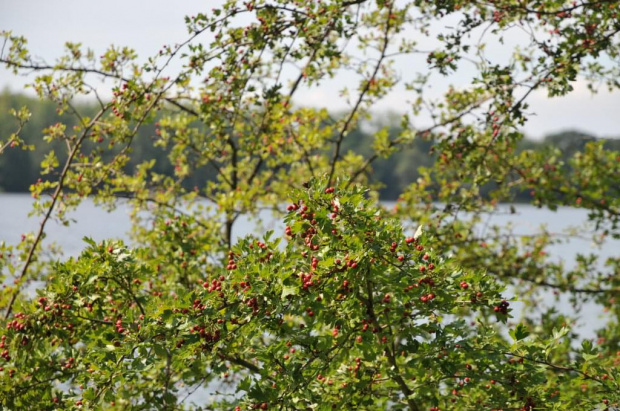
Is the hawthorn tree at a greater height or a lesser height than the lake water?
lesser

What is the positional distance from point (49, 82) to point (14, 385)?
2962 millimetres

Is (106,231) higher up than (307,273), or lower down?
higher up

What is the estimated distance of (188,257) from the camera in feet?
19.9

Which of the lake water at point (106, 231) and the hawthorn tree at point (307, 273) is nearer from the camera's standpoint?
the hawthorn tree at point (307, 273)

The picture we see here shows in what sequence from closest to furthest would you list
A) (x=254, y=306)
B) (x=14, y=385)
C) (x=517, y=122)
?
(x=254, y=306), (x=14, y=385), (x=517, y=122)

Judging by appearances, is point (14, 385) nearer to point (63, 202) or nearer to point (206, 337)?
point (206, 337)

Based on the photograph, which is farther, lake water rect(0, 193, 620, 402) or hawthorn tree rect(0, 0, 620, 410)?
lake water rect(0, 193, 620, 402)

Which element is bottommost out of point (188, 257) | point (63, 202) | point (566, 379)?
point (566, 379)

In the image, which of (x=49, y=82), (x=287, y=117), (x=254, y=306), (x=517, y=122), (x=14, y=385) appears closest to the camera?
(x=254, y=306)

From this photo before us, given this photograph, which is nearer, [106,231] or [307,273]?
[307,273]

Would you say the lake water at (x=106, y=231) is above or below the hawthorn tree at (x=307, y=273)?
above

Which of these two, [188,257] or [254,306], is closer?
[254,306]

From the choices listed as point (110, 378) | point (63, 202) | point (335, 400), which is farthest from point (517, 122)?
point (63, 202)

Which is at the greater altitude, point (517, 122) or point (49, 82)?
point (49, 82)
